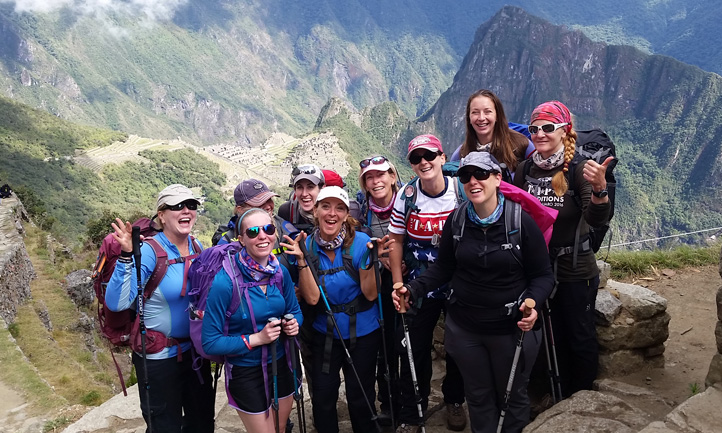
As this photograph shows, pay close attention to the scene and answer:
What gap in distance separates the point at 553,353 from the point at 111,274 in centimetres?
369

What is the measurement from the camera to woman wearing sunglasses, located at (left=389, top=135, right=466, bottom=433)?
399 cm

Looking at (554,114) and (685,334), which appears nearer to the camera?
(554,114)

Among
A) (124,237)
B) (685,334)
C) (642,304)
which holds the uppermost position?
(124,237)

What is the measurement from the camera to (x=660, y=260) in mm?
9219

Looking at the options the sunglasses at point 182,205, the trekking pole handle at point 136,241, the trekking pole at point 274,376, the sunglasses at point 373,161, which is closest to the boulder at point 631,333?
the sunglasses at point 373,161

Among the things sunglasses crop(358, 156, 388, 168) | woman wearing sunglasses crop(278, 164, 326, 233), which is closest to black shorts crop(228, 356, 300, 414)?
woman wearing sunglasses crop(278, 164, 326, 233)

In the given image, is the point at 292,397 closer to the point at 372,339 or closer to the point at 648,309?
the point at 372,339

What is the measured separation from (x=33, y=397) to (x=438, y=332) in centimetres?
795

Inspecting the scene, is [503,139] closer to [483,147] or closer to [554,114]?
[483,147]

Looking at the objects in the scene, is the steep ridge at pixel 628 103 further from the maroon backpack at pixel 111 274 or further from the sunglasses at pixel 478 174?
the maroon backpack at pixel 111 274

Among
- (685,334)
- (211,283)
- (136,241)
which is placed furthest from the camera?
(685,334)

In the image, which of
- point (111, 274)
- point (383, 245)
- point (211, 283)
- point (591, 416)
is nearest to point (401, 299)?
point (383, 245)

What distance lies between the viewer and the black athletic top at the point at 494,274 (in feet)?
11.0

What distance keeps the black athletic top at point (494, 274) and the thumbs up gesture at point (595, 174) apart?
0.66m
